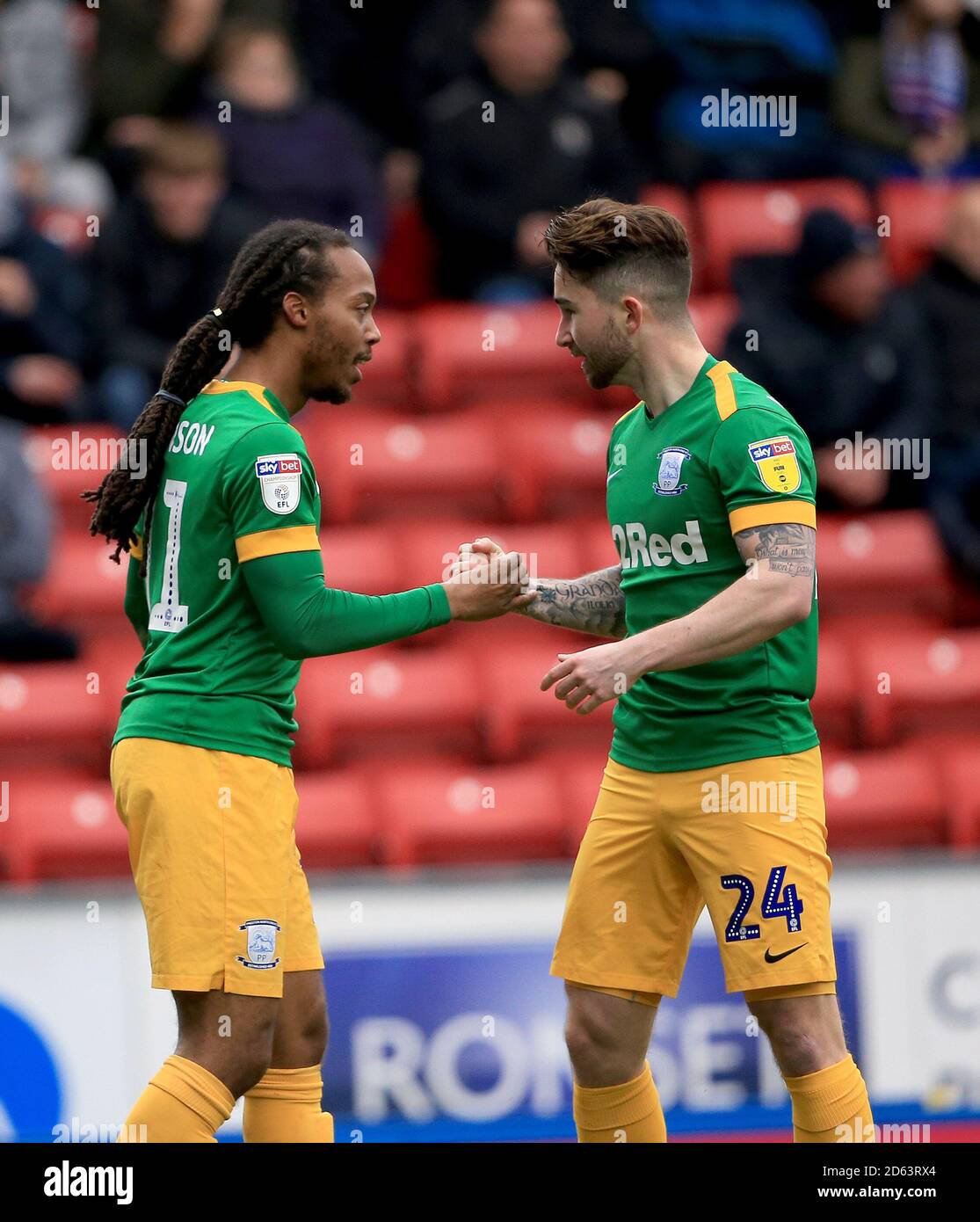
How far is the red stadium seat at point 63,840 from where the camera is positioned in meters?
5.50

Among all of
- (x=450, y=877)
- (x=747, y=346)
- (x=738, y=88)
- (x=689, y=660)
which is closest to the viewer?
(x=689, y=660)

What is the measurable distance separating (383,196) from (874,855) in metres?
3.67

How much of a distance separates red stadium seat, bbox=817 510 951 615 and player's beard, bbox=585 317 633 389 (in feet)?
11.0

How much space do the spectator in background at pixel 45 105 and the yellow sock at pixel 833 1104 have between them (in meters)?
5.10

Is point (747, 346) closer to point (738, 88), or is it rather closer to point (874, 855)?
point (738, 88)

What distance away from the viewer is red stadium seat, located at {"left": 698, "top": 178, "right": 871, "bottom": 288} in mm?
7684

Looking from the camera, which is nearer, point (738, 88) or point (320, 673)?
point (320, 673)

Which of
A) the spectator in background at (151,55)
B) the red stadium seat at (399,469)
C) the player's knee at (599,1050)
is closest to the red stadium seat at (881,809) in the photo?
the red stadium seat at (399,469)

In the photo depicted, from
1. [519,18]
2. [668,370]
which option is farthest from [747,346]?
[668,370]

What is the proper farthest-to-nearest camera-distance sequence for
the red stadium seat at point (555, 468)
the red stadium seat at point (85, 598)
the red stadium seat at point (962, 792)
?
the red stadium seat at point (555, 468) < the red stadium seat at point (85, 598) < the red stadium seat at point (962, 792)

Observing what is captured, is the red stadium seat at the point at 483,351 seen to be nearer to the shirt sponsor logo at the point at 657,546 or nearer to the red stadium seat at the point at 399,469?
the red stadium seat at the point at 399,469

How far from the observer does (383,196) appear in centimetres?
733

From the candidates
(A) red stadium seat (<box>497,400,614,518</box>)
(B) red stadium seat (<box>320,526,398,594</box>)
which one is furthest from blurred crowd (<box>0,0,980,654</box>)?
(B) red stadium seat (<box>320,526,398,594</box>)

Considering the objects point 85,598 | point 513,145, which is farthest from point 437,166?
point 85,598
